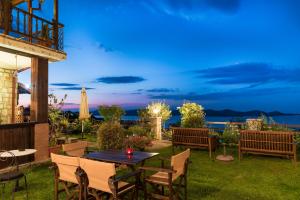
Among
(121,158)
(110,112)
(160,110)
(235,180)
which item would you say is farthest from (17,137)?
(160,110)

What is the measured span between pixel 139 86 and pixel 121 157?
33.4m

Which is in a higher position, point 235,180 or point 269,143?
point 269,143

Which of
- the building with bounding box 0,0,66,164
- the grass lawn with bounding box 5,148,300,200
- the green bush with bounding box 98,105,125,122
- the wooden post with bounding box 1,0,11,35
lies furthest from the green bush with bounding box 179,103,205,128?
the wooden post with bounding box 1,0,11,35

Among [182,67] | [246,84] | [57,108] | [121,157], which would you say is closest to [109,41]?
[182,67]

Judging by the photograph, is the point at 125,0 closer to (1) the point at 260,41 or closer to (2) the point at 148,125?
(2) the point at 148,125

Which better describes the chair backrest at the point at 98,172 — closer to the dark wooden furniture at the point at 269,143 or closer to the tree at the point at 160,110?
the dark wooden furniture at the point at 269,143

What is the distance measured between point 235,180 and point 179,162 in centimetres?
212

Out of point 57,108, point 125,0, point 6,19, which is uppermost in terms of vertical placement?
point 125,0

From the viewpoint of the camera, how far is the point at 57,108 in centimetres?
911

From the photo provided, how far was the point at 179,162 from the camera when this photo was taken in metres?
3.62

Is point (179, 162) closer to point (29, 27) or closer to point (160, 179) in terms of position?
point (160, 179)

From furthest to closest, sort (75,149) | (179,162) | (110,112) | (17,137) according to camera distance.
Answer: (110,112)
(17,137)
(75,149)
(179,162)

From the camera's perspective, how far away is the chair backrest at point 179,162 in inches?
135

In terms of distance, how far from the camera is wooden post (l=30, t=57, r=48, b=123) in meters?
6.89
